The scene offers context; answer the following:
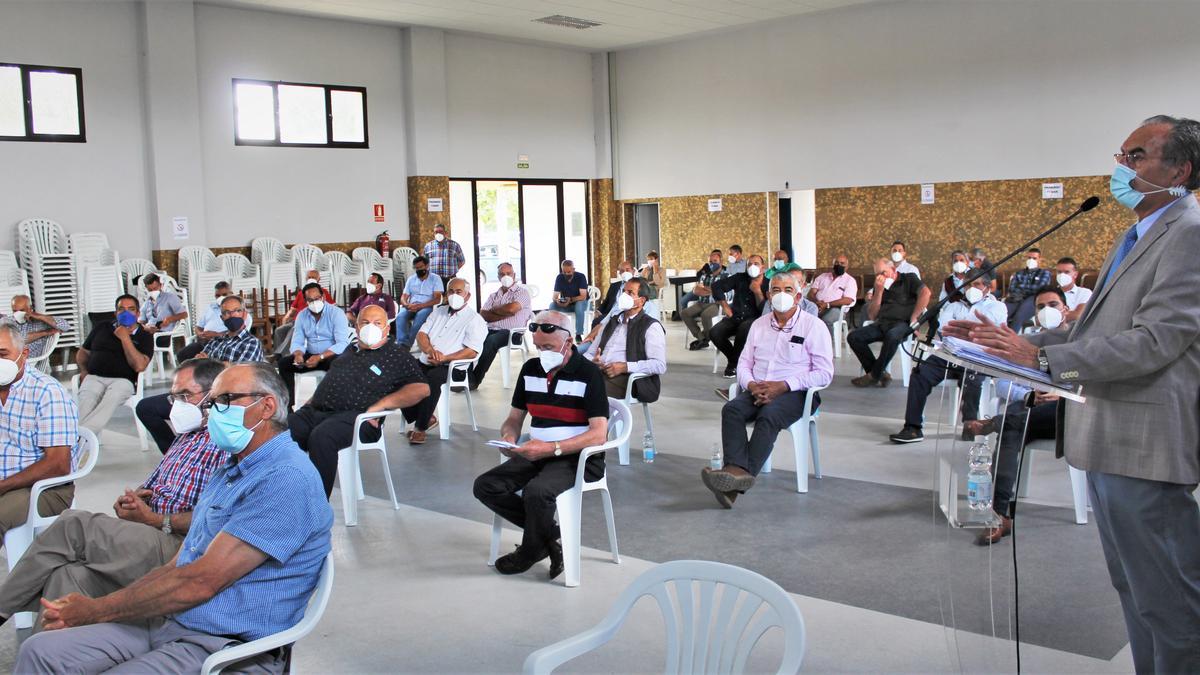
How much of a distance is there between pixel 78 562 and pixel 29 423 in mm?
1026

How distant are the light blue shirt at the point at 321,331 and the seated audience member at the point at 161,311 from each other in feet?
8.64

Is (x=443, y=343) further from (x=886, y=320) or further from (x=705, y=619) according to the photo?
(x=705, y=619)

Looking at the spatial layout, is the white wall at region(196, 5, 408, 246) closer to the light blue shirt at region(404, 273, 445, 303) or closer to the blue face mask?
the light blue shirt at region(404, 273, 445, 303)

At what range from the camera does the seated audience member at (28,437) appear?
12.5ft

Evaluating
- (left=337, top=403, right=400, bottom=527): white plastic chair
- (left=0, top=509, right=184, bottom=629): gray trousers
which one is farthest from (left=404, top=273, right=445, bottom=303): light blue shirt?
(left=0, top=509, right=184, bottom=629): gray trousers

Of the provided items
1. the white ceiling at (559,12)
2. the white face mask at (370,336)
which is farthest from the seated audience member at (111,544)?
the white ceiling at (559,12)

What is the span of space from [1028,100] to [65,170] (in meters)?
11.9

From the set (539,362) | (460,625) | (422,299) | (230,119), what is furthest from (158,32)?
(460,625)

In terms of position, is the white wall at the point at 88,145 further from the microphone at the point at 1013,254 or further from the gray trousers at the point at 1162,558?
the gray trousers at the point at 1162,558

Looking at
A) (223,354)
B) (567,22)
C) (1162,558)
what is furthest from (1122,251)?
(567,22)

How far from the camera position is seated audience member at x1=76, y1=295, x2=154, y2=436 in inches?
261

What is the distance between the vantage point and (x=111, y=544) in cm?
310

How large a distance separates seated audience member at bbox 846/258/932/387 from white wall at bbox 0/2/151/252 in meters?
9.12

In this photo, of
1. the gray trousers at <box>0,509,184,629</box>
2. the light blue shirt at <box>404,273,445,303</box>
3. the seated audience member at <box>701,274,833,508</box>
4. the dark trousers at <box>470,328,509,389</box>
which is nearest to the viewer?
the gray trousers at <box>0,509,184,629</box>
